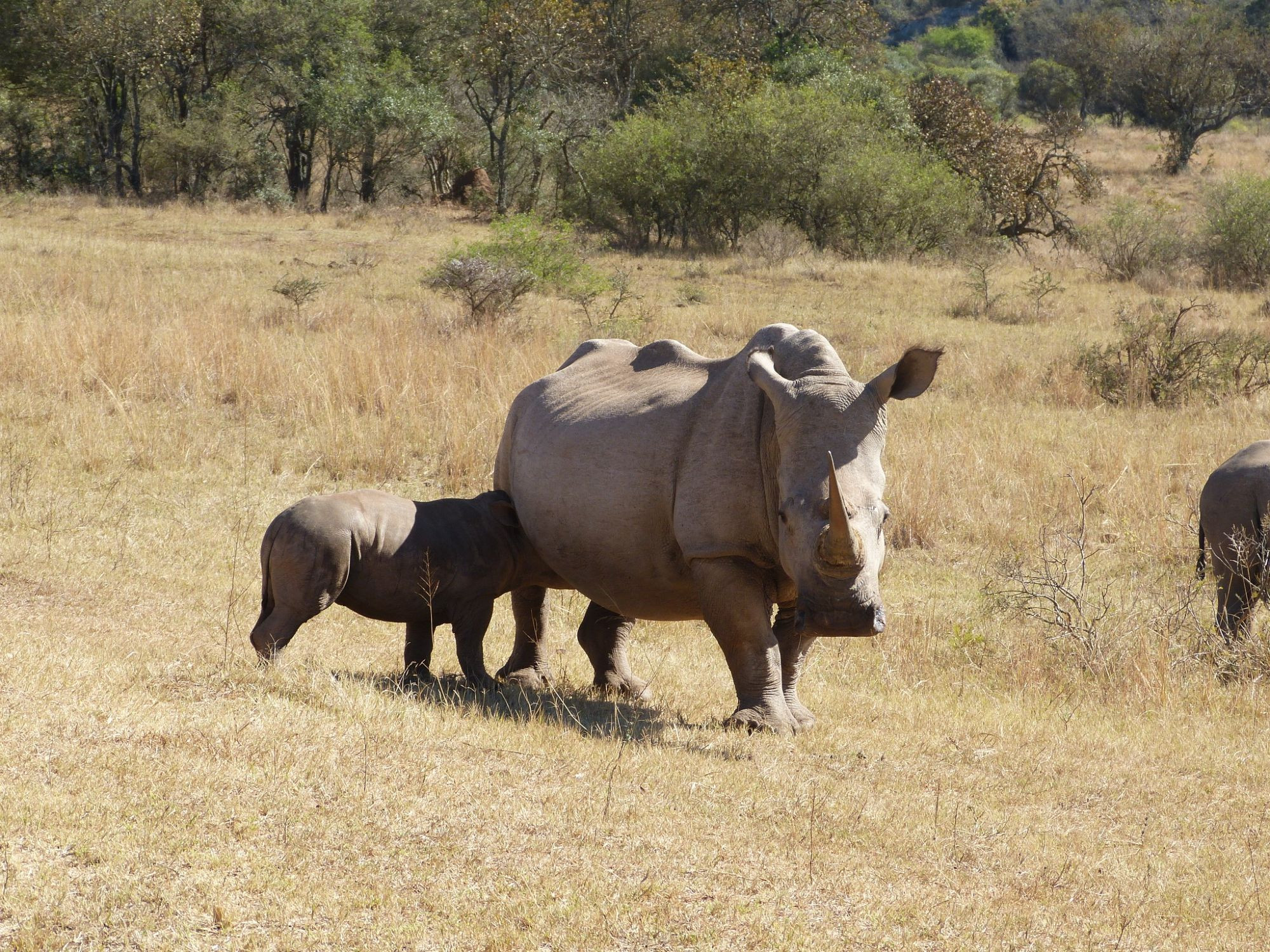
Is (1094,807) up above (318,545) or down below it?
below

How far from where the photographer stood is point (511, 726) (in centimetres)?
623

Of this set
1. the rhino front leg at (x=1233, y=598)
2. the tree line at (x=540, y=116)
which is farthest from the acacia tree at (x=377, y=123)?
the rhino front leg at (x=1233, y=598)

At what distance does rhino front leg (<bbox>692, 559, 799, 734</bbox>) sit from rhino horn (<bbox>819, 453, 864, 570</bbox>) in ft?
3.22

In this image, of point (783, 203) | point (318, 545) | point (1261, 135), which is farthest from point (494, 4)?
point (318, 545)

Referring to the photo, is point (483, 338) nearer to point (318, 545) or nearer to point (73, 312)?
point (73, 312)

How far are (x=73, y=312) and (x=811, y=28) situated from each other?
34.9 m

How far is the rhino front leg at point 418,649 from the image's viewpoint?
735 cm

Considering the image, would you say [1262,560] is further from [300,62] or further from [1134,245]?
[300,62]

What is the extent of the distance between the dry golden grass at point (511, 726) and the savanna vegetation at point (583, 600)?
0.03 metres

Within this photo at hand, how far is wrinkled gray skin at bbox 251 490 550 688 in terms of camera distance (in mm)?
6812

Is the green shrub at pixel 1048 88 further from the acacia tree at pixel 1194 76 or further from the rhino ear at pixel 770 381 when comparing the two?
the rhino ear at pixel 770 381

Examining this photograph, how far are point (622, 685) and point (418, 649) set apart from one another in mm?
1206

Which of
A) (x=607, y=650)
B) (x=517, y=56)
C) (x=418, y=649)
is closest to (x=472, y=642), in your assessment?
(x=418, y=649)

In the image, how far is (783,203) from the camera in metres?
32.9
